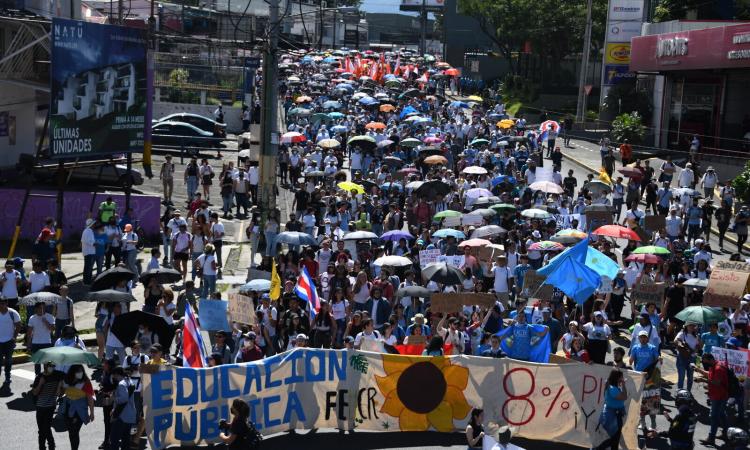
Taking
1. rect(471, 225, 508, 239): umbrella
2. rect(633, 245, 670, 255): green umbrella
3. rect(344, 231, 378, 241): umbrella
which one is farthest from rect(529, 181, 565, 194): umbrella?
rect(344, 231, 378, 241): umbrella

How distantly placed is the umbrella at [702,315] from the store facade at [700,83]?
25.0 m

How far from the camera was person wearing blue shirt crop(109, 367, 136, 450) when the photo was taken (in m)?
13.3

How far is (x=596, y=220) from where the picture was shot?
25516mm

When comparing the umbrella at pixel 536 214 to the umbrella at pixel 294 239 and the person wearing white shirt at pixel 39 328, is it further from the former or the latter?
the person wearing white shirt at pixel 39 328

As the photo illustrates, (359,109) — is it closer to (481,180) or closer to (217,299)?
(481,180)

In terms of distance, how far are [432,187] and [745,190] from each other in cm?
1018

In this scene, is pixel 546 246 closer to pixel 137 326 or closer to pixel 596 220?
pixel 596 220

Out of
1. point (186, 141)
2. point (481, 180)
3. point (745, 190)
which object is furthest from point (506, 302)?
point (186, 141)

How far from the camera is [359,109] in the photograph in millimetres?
52062

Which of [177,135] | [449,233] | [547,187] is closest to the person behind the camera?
[449,233]

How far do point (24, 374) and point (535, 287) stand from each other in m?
8.40

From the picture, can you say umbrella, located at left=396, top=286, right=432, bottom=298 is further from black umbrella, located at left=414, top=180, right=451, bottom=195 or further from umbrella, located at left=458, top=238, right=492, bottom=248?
Result: black umbrella, located at left=414, top=180, right=451, bottom=195

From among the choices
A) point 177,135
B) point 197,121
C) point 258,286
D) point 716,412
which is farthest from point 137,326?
point 197,121

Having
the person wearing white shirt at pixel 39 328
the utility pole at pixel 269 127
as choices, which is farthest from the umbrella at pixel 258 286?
the utility pole at pixel 269 127
